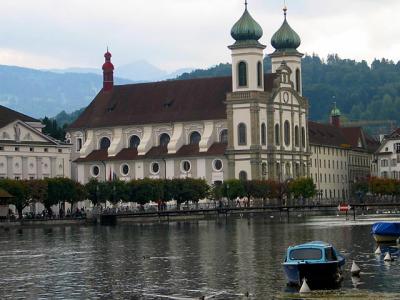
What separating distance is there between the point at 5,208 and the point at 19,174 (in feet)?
73.6

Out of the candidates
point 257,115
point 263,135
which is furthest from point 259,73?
point 263,135

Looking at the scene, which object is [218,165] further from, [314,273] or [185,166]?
[314,273]

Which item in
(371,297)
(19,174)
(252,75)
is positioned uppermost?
(252,75)

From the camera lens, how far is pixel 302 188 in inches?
7357

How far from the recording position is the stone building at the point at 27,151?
547 feet

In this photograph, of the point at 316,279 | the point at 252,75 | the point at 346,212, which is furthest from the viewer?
the point at 252,75

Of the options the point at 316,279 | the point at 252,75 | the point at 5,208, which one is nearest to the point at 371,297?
the point at 316,279

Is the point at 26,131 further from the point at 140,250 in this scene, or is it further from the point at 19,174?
the point at 140,250

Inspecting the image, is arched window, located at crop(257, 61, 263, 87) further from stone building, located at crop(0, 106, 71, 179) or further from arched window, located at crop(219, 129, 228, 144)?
stone building, located at crop(0, 106, 71, 179)

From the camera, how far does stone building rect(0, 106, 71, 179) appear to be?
167 metres

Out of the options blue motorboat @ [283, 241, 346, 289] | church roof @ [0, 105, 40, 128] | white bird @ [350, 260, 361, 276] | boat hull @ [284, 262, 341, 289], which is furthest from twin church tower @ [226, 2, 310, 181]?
boat hull @ [284, 262, 341, 289]

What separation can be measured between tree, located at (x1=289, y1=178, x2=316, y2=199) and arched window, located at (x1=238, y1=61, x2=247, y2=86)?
15919 millimetres

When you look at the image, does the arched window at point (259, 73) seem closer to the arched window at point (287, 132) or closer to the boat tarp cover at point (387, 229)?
the arched window at point (287, 132)

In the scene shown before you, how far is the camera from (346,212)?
530ft
